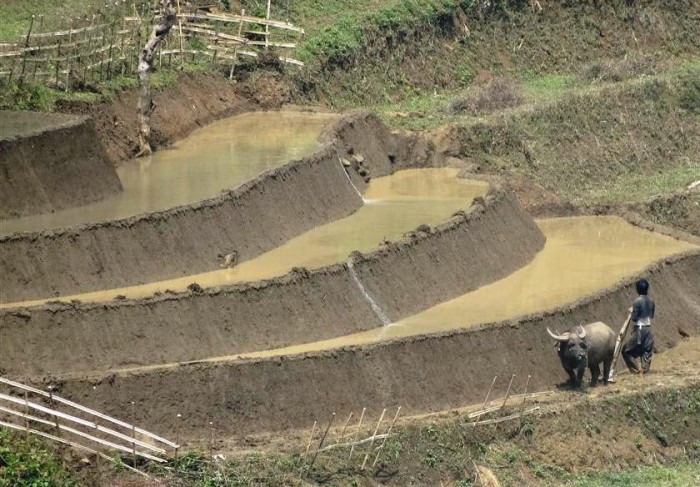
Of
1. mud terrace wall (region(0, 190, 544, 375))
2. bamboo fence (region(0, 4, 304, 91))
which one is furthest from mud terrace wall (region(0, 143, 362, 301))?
bamboo fence (region(0, 4, 304, 91))

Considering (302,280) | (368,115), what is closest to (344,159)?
(368,115)

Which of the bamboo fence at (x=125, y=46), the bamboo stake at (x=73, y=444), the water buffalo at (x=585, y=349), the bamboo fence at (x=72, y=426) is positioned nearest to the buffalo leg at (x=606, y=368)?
the water buffalo at (x=585, y=349)

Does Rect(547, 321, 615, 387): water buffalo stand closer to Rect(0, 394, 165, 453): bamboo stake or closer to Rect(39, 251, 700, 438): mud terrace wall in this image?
Rect(39, 251, 700, 438): mud terrace wall

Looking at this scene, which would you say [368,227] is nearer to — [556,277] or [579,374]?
[556,277]

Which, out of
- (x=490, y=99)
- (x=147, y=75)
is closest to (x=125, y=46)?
(x=147, y=75)

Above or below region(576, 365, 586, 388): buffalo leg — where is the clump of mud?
below

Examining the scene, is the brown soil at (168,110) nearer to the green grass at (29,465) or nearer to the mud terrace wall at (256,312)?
the mud terrace wall at (256,312)
